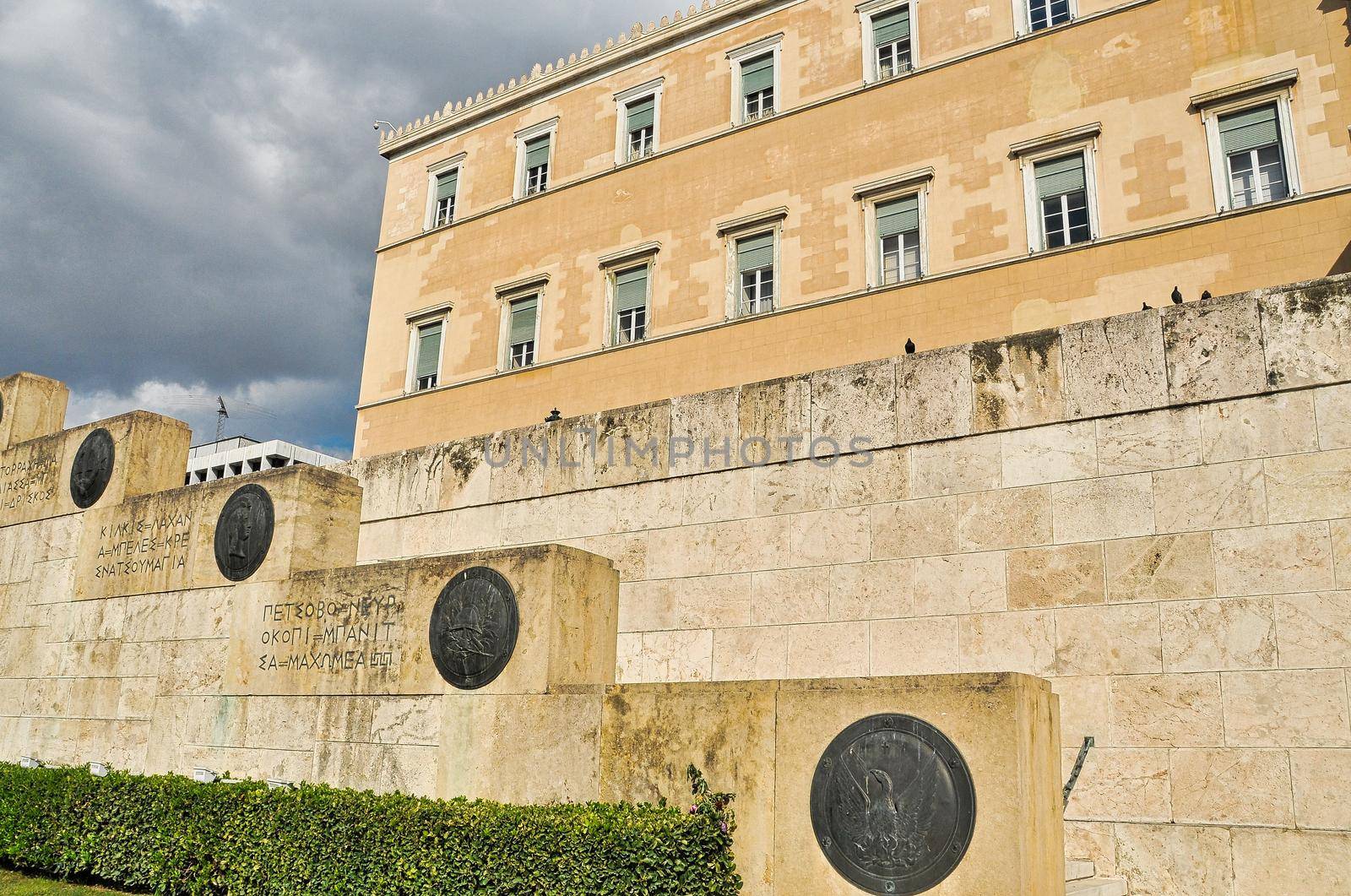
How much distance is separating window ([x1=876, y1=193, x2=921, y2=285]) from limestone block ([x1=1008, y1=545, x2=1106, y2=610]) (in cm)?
1138

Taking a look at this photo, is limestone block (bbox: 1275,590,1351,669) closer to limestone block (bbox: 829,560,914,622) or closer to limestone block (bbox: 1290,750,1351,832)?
limestone block (bbox: 1290,750,1351,832)

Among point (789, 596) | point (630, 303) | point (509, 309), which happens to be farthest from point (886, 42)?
point (789, 596)

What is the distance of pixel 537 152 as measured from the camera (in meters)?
25.9

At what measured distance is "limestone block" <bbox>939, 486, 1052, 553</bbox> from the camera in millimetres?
8430

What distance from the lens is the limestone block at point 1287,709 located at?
711cm

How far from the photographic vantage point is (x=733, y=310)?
69.2 feet

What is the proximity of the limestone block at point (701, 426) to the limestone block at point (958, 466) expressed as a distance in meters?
1.80

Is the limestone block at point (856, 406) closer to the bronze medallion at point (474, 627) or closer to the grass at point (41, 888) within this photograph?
the bronze medallion at point (474, 627)

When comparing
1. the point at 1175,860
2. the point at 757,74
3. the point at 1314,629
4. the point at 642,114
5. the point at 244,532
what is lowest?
the point at 1175,860

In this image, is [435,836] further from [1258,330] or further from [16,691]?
[16,691]

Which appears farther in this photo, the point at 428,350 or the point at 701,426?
the point at 428,350

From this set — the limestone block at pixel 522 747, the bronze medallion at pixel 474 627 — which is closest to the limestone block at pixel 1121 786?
the limestone block at pixel 522 747

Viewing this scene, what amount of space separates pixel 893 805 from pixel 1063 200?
14.0 m

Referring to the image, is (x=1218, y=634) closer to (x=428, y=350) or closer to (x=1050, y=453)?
(x=1050, y=453)
